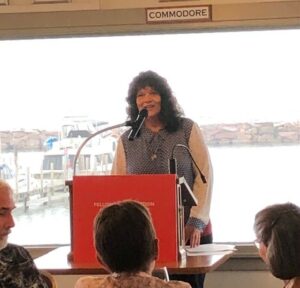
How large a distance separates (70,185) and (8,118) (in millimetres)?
1864

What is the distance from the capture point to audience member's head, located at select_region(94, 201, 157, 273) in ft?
7.32

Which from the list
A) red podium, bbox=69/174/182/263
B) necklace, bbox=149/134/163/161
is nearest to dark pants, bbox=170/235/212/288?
red podium, bbox=69/174/182/263

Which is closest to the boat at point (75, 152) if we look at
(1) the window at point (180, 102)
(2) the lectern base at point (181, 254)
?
(1) the window at point (180, 102)

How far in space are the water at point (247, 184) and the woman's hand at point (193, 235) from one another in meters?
1.07

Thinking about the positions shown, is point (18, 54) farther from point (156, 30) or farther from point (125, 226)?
point (125, 226)

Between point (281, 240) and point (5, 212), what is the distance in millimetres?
1088

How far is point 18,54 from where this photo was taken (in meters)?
4.84

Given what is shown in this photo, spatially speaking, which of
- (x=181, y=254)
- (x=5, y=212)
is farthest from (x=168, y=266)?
(x=5, y=212)

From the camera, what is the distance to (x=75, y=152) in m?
4.81

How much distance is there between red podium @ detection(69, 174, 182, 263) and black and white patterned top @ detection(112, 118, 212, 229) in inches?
25.4

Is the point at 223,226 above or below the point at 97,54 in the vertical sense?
below

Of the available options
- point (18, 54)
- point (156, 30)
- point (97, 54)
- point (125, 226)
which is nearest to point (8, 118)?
point (18, 54)

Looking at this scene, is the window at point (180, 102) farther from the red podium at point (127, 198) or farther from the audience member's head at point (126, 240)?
the audience member's head at point (126, 240)

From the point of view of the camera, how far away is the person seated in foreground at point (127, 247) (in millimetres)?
2232
